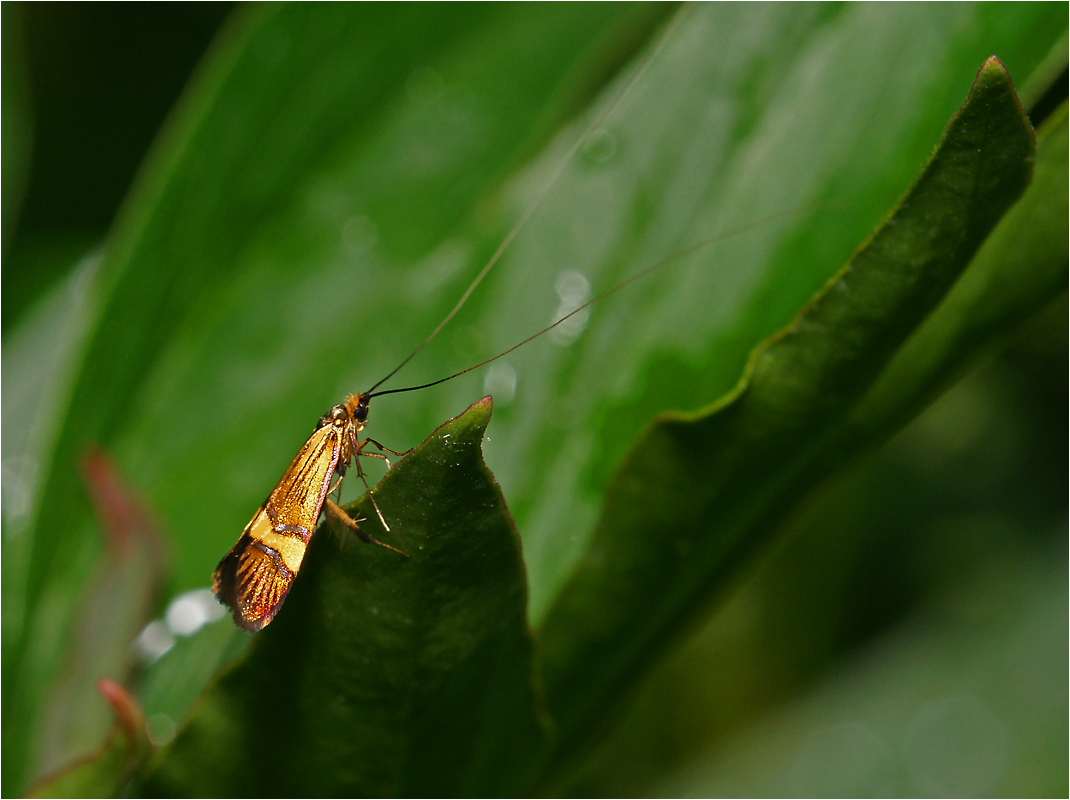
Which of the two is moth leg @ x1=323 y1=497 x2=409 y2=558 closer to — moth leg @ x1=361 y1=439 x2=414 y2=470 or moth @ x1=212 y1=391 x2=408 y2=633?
moth @ x1=212 y1=391 x2=408 y2=633

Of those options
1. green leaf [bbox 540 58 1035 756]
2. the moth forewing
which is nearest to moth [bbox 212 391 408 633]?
the moth forewing

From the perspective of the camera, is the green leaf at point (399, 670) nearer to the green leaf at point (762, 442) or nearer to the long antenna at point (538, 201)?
the green leaf at point (762, 442)

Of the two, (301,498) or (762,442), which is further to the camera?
(301,498)

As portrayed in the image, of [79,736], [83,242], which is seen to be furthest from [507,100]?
[79,736]

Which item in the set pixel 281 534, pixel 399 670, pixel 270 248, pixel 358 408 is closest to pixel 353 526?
pixel 399 670

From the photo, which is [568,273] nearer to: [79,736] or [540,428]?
[540,428]

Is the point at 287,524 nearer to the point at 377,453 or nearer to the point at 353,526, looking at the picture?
the point at 377,453
